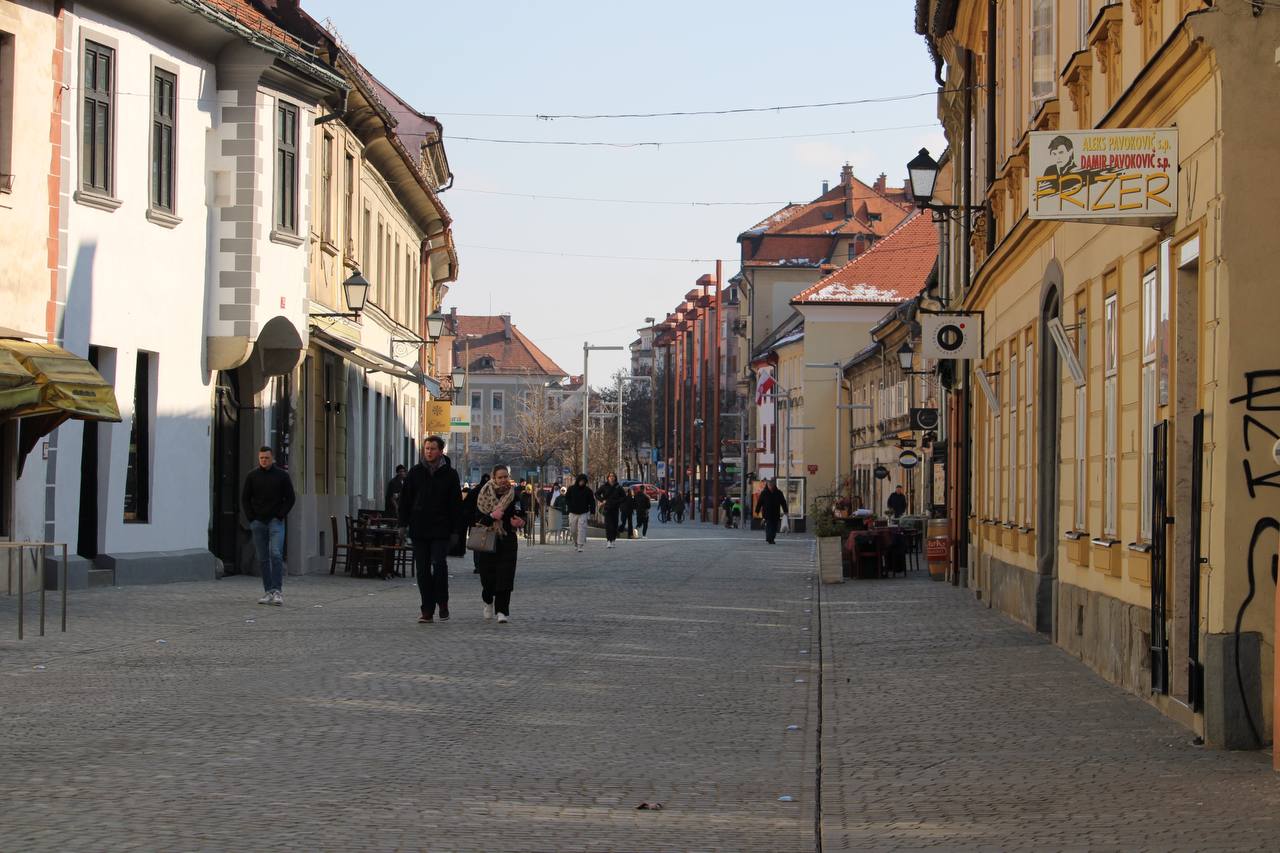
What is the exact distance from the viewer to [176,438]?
2656 centimetres

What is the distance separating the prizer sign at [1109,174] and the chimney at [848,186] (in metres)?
104

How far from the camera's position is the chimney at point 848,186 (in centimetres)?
11738

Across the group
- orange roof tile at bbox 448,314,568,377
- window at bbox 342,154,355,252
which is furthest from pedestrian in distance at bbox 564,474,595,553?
orange roof tile at bbox 448,314,568,377

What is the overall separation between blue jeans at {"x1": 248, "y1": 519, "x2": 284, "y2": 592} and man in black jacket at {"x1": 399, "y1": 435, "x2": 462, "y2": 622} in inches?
98.1

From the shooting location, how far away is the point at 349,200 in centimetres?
3662

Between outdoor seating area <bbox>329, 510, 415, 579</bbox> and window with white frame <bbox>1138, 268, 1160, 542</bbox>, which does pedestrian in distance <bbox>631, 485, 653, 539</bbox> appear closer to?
outdoor seating area <bbox>329, 510, 415, 579</bbox>

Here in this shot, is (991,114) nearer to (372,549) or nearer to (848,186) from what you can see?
(372,549)

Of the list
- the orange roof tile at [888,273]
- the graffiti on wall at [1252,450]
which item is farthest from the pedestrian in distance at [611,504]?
the graffiti on wall at [1252,450]

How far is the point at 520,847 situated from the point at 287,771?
221 cm

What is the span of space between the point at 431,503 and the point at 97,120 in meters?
7.66

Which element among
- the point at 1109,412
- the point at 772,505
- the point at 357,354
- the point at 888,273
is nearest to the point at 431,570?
the point at 1109,412

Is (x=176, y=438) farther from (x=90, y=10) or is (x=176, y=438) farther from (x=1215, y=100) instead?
(x=1215, y=100)

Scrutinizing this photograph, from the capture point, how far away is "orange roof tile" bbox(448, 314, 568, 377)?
568ft

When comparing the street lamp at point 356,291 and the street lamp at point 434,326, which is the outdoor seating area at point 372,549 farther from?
the street lamp at point 434,326
